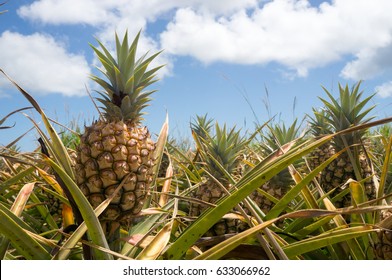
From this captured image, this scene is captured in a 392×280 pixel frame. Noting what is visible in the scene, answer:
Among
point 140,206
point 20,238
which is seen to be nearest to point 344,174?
point 140,206

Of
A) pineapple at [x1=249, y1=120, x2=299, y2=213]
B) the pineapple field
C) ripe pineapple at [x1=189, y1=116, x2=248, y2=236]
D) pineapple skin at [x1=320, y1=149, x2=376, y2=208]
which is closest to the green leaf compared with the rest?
the pineapple field

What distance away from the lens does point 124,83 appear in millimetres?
1924

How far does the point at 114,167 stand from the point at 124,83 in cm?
43

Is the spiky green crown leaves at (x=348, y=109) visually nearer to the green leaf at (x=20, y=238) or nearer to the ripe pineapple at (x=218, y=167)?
the ripe pineapple at (x=218, y=167)

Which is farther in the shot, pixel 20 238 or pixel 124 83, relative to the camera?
pixel 124 83

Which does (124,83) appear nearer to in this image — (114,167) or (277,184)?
(114,167)

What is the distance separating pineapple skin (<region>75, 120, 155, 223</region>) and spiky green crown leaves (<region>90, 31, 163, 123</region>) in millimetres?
146

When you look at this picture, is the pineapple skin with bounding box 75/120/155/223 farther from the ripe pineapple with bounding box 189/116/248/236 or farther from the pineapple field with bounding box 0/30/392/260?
the ripe pineapple with bounding box 189/116/248/236

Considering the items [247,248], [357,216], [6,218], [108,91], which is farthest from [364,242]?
[6,218]

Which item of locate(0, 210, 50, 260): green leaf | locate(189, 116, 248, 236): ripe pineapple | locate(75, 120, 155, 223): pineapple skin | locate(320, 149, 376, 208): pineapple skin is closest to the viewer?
locate(0, 210, 50, 260): green leaf

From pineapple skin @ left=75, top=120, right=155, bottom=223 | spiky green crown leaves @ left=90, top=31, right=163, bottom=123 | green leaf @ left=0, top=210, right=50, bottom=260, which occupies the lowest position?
green leaf @ left=0, top=210, right=50, bottom=260

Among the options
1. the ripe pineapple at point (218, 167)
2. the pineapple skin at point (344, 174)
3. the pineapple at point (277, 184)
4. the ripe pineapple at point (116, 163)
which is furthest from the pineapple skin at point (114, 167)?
the pineapple skin at point (344, 174)

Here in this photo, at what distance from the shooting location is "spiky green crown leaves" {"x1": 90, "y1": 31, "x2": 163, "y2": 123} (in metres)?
1.90
